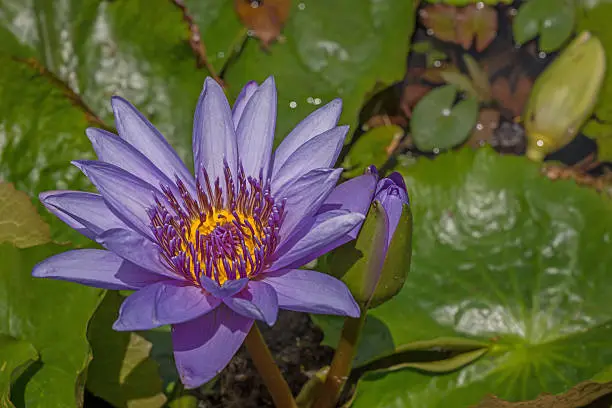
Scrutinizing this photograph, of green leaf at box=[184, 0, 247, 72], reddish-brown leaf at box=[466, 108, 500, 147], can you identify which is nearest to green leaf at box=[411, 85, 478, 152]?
reddish-brown leaf at box=[466, 108, 500, 147]

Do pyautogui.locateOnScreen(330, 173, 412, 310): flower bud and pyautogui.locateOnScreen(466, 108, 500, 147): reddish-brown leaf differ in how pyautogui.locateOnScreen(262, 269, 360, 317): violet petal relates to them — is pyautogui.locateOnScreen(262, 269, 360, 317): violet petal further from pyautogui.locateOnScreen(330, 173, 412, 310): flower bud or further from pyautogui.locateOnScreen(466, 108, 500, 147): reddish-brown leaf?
pyautogui.locateOnScreen(466, 108, 500, 147): reddish-brown leaf

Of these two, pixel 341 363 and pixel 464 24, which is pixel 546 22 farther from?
pixel 341 363

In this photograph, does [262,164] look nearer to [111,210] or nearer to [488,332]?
[111,210]

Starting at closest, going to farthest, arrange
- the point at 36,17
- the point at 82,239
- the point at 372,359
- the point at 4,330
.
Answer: the point at 4,330 → the point at 372,359 → the point at 82,239 → the point at 36,17

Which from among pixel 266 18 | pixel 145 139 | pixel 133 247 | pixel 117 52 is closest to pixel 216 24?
pixel 266 18

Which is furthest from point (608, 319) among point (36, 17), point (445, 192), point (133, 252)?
point (36, 17)

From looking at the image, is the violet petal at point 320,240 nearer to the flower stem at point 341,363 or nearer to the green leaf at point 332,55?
the flower stem at point 341,363
